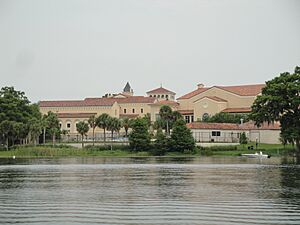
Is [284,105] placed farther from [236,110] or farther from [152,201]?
[236,110]

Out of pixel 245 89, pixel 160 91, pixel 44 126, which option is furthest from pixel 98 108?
pixel 44 126

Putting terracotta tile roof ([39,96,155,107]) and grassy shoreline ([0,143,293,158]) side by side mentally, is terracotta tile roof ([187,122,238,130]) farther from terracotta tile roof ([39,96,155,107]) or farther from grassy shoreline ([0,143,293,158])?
terracotta tile roof ([39,96,155,107])

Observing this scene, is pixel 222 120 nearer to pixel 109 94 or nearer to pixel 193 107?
pixel 193 107

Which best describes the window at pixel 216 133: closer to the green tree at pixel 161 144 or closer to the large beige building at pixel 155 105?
the green tree at pixel 161 144

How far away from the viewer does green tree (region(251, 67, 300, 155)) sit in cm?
5750

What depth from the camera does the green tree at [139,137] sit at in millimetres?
71625

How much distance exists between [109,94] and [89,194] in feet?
455

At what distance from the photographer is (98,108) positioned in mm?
121000

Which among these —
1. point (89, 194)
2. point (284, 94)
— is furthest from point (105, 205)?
point (284, 94)

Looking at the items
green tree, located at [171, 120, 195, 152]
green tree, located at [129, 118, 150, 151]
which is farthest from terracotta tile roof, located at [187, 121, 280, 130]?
green tree, located at [129, 118, 150, 151]

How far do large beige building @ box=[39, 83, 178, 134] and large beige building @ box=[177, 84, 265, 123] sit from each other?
6.57 meters

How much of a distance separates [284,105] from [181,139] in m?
16.2

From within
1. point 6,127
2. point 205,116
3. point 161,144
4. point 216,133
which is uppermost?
point 205,116

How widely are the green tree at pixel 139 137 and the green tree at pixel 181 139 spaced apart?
3.59 m
